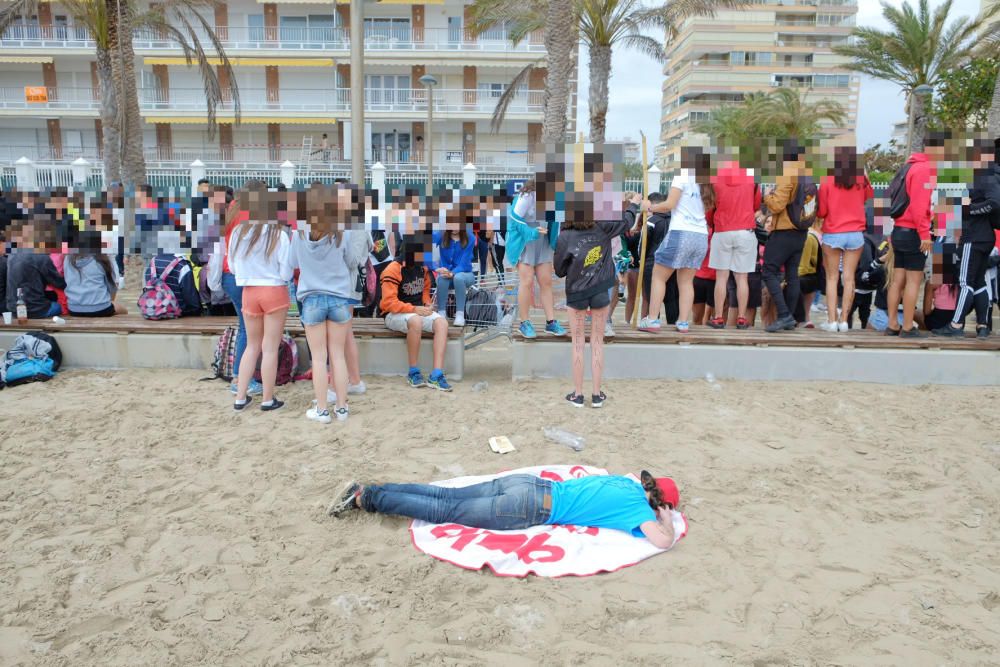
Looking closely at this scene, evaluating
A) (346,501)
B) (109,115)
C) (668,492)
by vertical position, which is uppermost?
(109,115)

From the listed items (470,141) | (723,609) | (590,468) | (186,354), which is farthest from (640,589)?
(470,141)

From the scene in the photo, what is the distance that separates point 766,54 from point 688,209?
73.8 meters

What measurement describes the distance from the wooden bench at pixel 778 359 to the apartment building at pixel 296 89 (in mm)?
28265

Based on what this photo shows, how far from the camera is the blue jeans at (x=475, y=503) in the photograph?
4.10m

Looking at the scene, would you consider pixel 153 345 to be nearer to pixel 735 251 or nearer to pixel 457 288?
pixel 457 288

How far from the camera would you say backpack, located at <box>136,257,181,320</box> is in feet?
25.7

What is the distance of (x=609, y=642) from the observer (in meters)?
3.21

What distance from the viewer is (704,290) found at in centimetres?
851

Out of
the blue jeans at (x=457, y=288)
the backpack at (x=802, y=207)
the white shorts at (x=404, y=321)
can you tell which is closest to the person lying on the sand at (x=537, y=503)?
the white shorts at (x=404, y=321)

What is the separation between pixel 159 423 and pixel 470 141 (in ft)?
104

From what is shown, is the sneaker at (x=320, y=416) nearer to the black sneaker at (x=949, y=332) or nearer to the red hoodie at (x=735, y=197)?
the red hoodie at (x=735, y=197)

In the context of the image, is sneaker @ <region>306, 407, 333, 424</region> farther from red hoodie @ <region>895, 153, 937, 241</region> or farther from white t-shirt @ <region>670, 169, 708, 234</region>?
red hoodie @ <region>895, 153, 937, 241</region>

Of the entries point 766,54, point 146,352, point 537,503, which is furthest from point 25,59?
point 766,54

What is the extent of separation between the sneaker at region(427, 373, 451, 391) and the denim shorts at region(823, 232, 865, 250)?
4451 millimetres
